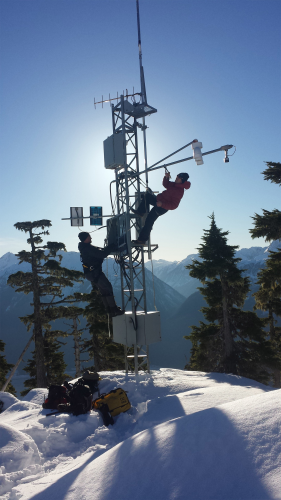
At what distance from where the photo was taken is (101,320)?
22016 millimetres

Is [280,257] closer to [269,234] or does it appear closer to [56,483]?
[269,234]

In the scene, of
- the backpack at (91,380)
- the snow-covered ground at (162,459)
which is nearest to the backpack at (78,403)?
the snow-covered ground at (162,459)

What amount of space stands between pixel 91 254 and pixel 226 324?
13.6 metres

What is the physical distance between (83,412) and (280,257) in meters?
13.1

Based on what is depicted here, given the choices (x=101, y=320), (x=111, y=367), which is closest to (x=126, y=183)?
(x=101, y=320)

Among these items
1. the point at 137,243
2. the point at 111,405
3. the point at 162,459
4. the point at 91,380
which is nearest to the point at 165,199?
the point at 137,243

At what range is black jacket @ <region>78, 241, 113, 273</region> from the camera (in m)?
10.0

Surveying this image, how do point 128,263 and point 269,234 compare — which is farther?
point 269,234

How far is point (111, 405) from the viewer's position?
7.08 meters

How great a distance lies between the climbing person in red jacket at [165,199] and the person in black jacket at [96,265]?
1589 millimetres

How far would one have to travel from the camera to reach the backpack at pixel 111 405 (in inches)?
266

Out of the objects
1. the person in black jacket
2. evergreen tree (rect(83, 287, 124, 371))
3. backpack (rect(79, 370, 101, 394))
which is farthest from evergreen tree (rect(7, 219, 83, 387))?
backpack (rect(79, 370, 101, 394))

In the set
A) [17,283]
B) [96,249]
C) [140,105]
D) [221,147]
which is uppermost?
[140,105]

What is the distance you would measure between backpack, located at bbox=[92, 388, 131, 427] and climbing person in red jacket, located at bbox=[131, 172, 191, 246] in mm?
5776
